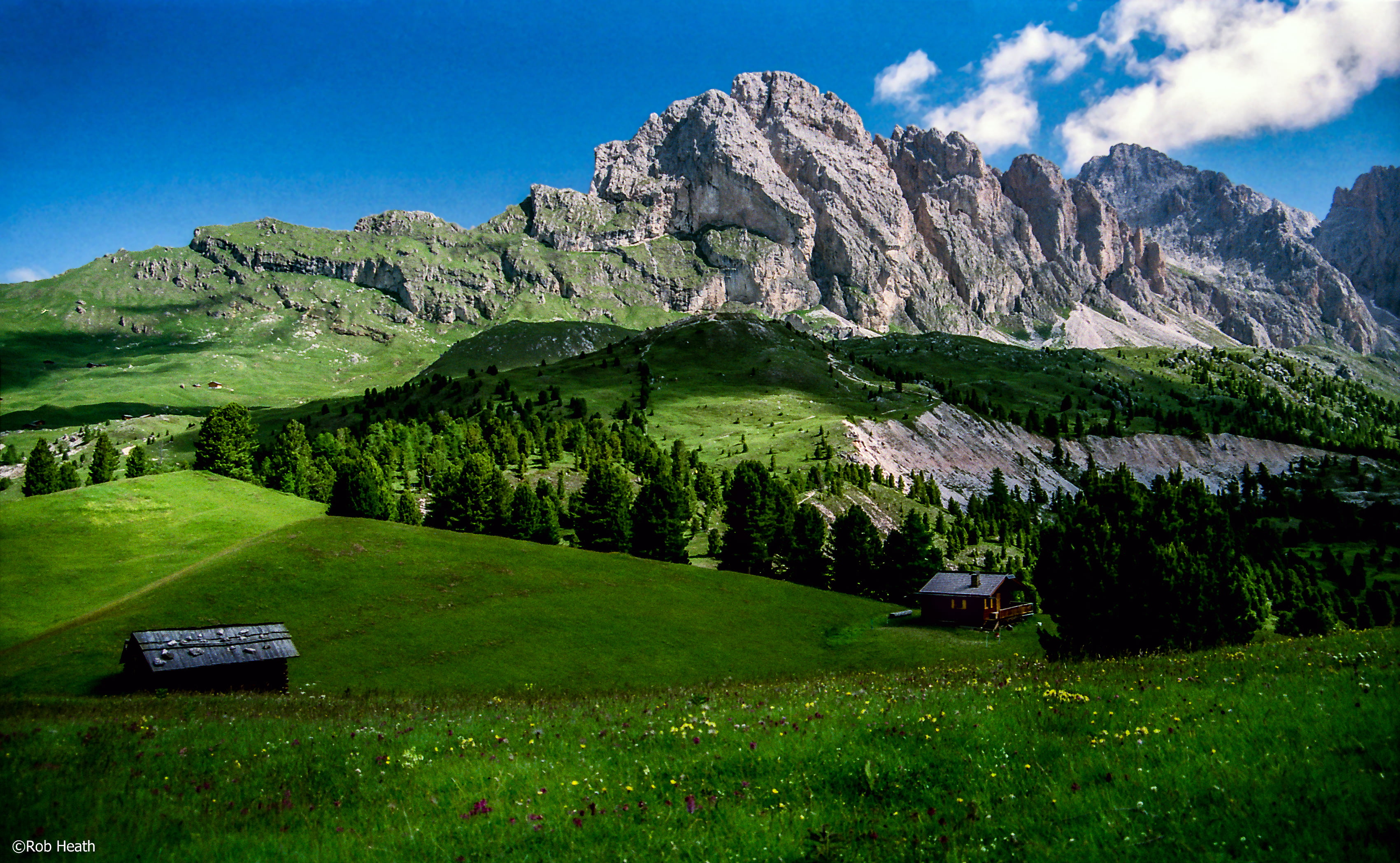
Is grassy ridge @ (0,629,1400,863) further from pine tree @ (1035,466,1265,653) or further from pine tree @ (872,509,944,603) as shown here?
pine tree @ (872,509,944,603)

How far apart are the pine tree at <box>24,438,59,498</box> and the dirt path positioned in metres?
77.2

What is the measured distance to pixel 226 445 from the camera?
12775cm

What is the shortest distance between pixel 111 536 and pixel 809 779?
10024 centimetres

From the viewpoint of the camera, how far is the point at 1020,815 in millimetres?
9406

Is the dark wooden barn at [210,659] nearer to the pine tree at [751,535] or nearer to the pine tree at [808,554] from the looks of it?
the pine tree at [751,535]

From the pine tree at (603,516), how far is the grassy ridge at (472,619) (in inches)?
871

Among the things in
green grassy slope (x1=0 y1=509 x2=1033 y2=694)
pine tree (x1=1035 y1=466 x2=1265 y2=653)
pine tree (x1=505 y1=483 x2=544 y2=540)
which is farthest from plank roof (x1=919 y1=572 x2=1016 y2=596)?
pine tree (x1=505 y1=483 x2=544 y2=540)

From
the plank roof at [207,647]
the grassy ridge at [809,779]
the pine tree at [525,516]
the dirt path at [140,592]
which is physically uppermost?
the grassy ridge at [809,779]

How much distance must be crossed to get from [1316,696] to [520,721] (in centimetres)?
1525

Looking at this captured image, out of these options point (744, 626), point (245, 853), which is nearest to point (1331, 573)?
point (744, 626)

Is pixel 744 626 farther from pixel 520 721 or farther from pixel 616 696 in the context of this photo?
pixel 520 721

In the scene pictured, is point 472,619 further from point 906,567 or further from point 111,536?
point 906,567

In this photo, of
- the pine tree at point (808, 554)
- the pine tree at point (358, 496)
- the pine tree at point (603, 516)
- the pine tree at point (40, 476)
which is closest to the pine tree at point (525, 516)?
the pine tree at point (603, 516)

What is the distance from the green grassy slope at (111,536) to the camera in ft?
228
